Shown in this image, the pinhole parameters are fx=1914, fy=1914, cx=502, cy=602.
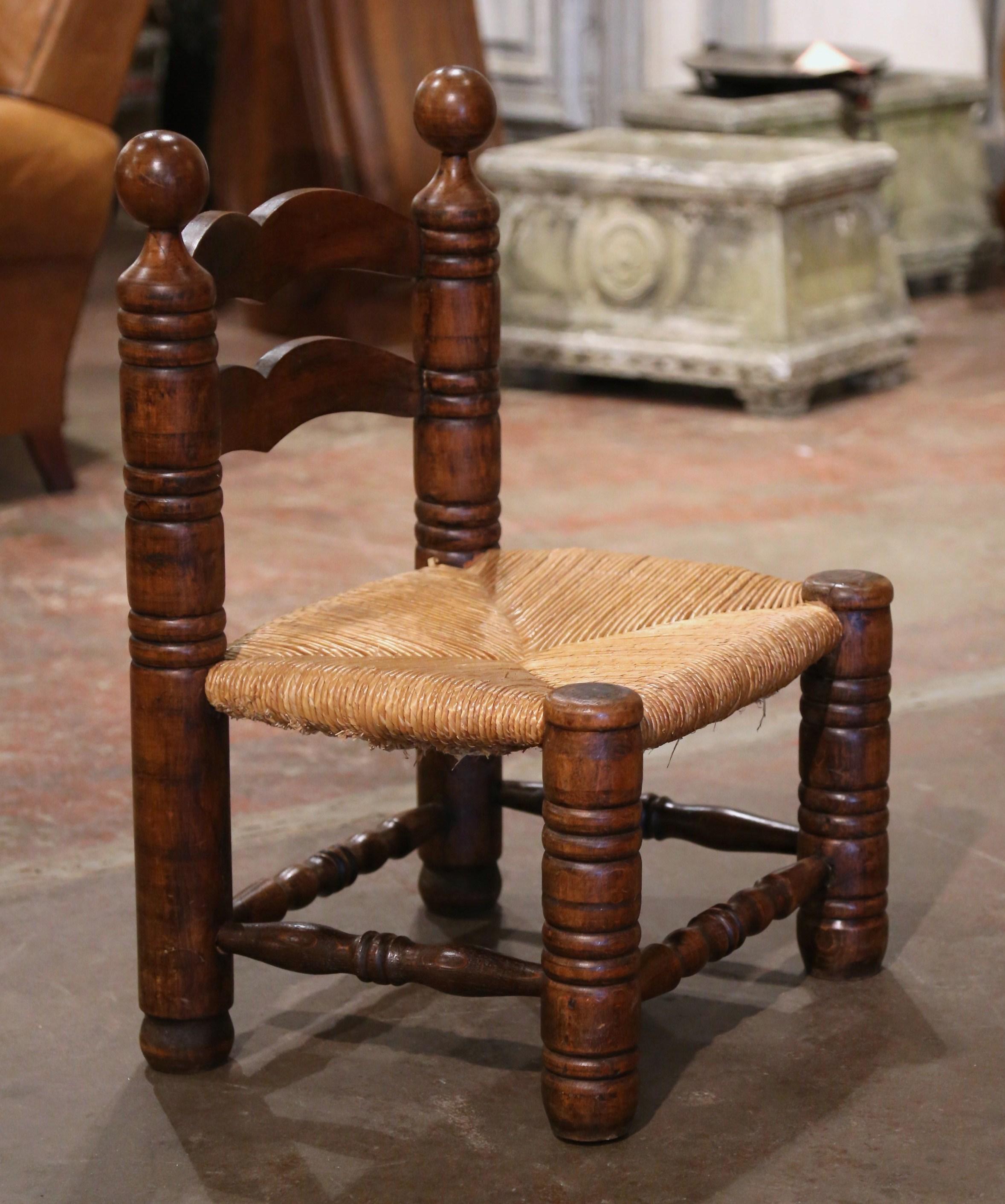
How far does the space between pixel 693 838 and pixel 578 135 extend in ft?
9.41

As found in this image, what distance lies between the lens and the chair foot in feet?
4.96

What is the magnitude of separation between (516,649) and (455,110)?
18.4 inches

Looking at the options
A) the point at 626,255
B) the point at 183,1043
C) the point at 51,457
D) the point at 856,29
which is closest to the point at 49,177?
the point at 51,457

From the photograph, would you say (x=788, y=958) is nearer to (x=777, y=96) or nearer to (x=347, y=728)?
(x=347, y=728)

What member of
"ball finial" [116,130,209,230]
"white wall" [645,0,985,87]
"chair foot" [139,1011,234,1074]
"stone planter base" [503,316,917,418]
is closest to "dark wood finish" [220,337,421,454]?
"ball finial" [116,130,209,230]

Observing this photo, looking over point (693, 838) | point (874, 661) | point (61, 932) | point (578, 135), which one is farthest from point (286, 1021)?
point (578, 135)

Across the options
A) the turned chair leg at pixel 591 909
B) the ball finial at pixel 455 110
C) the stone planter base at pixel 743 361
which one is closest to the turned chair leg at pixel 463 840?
the turned chair leg at pixel 591 909

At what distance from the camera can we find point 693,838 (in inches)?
67.1

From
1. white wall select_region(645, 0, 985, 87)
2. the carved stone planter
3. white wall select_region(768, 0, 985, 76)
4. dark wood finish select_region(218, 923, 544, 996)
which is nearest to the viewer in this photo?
dark wood finish select_region(218, 923, 544, 996)

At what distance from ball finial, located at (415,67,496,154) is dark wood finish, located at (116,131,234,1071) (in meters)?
0.31

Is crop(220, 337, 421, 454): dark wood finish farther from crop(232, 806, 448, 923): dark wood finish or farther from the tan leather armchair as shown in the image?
the tan leather armchair

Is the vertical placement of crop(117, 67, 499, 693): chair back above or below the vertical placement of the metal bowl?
above

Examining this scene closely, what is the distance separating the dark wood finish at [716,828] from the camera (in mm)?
1692

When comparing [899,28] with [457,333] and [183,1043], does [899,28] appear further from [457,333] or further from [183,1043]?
[183,1043]
